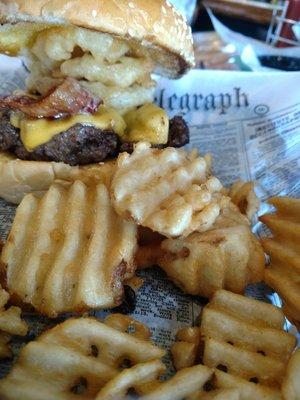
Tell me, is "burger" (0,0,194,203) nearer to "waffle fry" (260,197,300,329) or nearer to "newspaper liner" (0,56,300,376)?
"newspaper liner" (0,56,300,376)

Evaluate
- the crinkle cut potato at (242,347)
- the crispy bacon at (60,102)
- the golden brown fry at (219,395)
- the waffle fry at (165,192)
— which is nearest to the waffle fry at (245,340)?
the crinkle cut potato at (242,347)

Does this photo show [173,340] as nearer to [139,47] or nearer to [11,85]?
[139,47]

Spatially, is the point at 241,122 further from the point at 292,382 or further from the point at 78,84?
the point at 292,382

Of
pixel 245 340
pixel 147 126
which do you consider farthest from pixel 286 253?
pixel 147 126

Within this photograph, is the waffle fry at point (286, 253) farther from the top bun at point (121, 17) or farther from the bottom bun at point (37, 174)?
the top bun at point (121, 17)

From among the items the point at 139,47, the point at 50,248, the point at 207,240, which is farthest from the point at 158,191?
the point at 139,47

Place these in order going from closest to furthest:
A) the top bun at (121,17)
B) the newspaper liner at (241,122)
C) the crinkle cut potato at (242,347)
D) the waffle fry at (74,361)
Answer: the waffle fry at (74,361), the crinkle cut potato at (242,347), the top bun at (121,17), the newspaper liner at (241,122)
